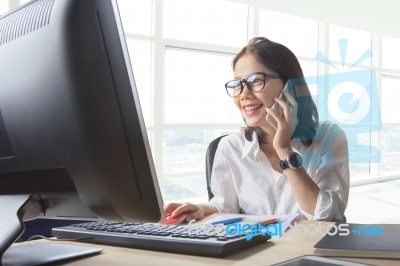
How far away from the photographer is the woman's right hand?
1.16m

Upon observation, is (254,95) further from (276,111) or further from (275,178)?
(275,178)

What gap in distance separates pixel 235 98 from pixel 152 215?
3.55ft

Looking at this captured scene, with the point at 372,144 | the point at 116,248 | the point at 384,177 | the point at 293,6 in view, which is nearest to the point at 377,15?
the point at 293,6

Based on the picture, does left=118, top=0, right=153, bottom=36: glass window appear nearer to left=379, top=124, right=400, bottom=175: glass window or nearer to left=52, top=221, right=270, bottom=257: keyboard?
left=379, top=124, right=400, bottom=175: glass window

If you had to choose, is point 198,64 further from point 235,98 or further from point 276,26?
point 235,98

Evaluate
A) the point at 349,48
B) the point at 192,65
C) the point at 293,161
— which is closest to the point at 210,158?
the point at 293,161

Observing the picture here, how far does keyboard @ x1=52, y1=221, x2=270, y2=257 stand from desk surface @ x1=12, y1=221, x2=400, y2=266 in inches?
0.5

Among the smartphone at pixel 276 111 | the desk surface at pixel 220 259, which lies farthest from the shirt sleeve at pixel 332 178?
the desk surface at pixel 220 259

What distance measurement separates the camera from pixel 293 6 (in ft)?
19.3

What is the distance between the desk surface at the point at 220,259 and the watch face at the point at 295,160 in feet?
1.93

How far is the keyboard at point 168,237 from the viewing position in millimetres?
753

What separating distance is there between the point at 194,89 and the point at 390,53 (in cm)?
245

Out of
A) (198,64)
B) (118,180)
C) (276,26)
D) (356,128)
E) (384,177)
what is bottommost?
(384,177)

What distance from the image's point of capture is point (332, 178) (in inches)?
56.7
